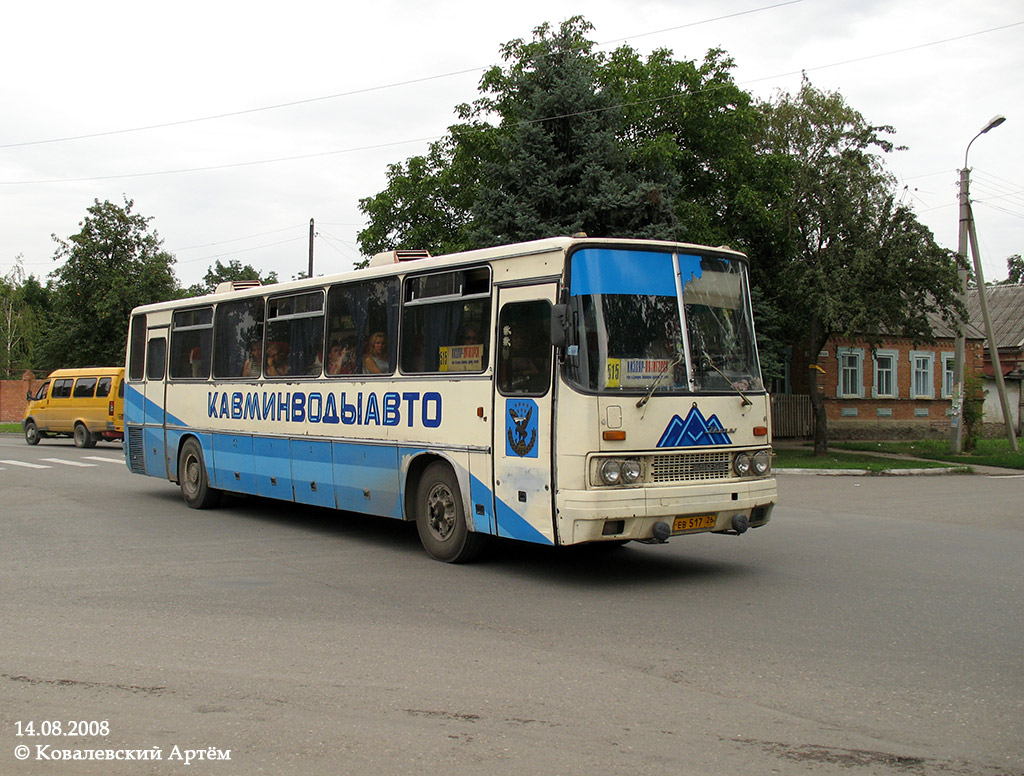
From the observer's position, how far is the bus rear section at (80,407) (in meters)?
29.5

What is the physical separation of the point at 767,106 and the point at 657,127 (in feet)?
26.9

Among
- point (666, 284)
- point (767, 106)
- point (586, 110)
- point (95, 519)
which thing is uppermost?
point (767, 106)

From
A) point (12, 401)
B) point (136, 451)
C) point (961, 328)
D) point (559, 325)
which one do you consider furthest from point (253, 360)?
Answer: point (12, 401)

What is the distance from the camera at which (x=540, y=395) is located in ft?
27.7

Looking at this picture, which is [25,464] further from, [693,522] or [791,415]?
[791,415]

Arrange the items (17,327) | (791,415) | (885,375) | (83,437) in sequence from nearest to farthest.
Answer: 1. (83,437)
2. (791,415)
3. (885,375)
4. (17,327)

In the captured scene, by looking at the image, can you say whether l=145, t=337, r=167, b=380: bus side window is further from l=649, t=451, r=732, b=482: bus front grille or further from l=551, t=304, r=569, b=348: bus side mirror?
l=649, t=451, r=732, b=482: bus front grille

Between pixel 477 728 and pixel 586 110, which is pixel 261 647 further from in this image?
pixel 586 110

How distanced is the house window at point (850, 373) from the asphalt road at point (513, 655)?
26.0 meters

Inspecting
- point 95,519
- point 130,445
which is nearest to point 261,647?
point 95,519

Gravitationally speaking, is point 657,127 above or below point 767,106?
below

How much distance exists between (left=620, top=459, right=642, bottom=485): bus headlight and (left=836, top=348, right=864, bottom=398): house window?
30.6 metres

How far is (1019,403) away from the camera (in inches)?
1890

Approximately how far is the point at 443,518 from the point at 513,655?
3.56 m
